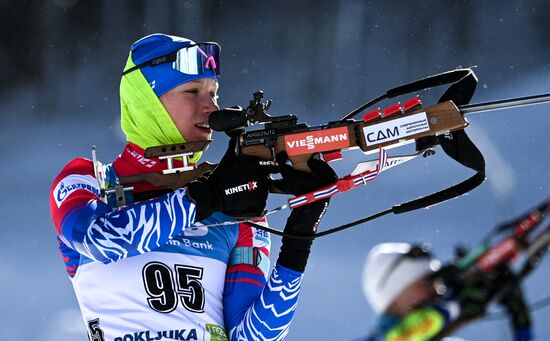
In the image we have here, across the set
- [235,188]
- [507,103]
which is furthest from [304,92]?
[507,103]

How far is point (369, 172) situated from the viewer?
4.12 m

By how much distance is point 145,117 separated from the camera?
15.3ft

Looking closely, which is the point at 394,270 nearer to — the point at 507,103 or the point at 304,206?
the point at 507,103

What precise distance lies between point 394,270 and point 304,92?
550 cm

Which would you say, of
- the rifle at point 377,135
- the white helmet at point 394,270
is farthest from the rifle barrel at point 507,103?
the white helmet at point 394,270

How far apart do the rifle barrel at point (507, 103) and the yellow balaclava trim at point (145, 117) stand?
1.35 metres

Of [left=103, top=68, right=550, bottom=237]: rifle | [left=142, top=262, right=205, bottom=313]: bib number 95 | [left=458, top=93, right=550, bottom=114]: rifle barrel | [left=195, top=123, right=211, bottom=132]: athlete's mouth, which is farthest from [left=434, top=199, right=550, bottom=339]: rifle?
[left=195, top=123, right=211, bottom=132]: athlete's mouth

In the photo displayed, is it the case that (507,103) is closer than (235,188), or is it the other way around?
(507,103)

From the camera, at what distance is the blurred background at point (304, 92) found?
6766 mm

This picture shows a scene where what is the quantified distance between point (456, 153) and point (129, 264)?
1.51 metres

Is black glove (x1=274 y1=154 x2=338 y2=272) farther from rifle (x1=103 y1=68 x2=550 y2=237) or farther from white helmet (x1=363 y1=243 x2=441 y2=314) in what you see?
white helmet (x1=363 y1=243 x2=441 y2=314)

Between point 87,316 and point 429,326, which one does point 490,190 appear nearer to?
point 87,316

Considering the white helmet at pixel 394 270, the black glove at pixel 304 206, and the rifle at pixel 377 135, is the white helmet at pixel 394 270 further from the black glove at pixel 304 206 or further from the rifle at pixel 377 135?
the black glove at pixel 304 206

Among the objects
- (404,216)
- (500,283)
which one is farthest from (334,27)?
(500,283)
